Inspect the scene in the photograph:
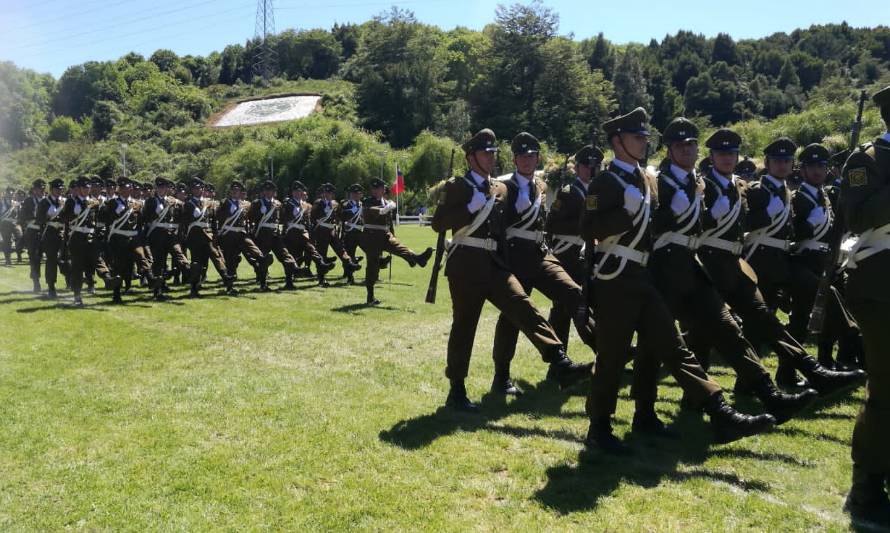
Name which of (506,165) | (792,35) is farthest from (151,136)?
(792,35)

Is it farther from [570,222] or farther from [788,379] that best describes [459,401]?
[788,379]

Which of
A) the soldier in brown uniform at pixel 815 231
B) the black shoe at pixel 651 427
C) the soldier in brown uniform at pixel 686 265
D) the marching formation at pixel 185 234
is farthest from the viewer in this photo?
the marching formation at pixel 185 234

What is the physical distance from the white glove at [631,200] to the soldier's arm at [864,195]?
1.39 m

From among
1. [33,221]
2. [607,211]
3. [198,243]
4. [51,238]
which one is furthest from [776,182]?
[33,221]

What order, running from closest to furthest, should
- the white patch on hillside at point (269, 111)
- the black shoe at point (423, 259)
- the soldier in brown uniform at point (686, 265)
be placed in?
the soldier in brown uniform at point (686, 265), the black shoe at point (423, 259), the white patch on hillside at point (269, 111)

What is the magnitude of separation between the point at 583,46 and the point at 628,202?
145087 mm

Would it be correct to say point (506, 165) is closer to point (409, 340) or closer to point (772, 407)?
point (409, 340)

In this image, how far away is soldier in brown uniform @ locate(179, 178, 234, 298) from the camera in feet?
46.9

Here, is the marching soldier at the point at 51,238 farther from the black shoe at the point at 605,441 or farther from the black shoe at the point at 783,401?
the black shoe at the point at 783,401

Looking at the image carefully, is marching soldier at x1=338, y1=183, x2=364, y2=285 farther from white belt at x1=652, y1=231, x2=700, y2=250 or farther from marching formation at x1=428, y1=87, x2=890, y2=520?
white belt at x1=652, y1=231, x2=700, y2=250

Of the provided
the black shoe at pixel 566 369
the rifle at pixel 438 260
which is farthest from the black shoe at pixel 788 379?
the rifle at pixel 438 260

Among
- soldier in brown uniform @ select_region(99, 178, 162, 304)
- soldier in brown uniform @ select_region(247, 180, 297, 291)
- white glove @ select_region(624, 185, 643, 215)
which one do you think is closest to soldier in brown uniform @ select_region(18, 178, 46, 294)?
soldier in brown uniform @ select_region(99, 178, 162, 304)

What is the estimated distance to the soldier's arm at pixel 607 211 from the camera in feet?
17.5

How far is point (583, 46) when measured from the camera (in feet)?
464
